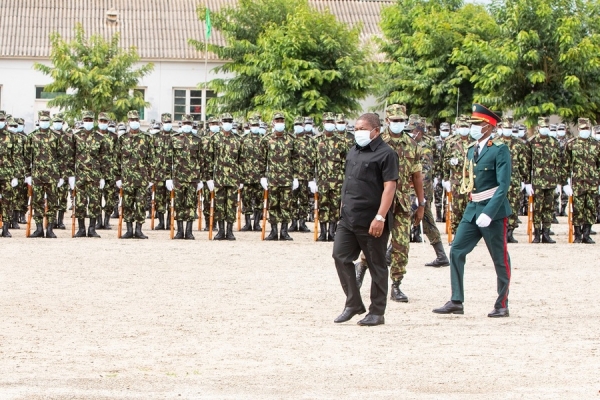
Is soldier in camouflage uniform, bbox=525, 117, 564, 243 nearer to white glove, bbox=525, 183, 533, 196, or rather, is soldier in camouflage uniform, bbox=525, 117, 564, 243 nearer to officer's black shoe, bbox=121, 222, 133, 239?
white glove, bbox=525, 183, 533, 196

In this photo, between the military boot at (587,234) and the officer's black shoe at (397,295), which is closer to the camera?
the officer's black shoe at (397,295)

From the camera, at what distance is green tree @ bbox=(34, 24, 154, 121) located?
3931 centimetres

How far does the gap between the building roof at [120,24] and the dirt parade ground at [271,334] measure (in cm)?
3504

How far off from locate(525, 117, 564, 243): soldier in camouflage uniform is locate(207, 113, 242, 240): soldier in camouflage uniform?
4.85m

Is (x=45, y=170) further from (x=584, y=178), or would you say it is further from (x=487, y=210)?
(x=487, y=210)

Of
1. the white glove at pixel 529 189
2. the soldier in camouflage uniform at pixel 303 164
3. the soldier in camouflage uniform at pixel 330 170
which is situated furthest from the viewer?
the white glove at pixel 529 189

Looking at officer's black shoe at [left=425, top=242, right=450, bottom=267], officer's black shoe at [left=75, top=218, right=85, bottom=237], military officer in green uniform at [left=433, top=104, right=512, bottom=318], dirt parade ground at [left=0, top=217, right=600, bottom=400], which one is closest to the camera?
dirt parade ground at [left=0, top=217, right=600, bottom=400]

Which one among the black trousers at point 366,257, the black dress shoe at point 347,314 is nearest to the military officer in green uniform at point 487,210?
the black trousers at point 366,257

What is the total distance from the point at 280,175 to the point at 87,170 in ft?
10.3

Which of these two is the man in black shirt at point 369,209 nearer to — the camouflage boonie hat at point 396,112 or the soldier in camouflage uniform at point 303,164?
the camouflage boonie hat at point 396,112

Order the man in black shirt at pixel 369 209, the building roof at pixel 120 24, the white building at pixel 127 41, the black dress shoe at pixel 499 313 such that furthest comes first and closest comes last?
the building roof at pixel 120 24, the white building at pixel 127 41, the black dress shoe at pixel 499 313, the man in black shirt at pixel 369 209

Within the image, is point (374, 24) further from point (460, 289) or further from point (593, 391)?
point (593, 391)

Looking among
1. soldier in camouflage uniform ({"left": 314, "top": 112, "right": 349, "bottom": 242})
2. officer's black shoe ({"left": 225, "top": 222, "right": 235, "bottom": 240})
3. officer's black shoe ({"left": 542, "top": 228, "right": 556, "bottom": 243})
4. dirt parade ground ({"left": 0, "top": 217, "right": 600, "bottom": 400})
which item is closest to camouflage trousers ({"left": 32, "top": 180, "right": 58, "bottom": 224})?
officer's black shoe ({"left": 225, "top": 222, "right": 235, "bottom": 240})

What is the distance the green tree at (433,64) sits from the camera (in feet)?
137
